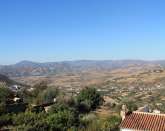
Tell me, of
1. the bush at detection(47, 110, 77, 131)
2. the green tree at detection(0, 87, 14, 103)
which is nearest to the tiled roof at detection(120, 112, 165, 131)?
the bush at detection(47, 110, 77, 131)

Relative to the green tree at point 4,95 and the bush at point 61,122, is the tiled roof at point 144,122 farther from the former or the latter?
the green tree at point 4,95

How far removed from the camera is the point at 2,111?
3888 cm

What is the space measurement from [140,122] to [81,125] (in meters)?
9.27

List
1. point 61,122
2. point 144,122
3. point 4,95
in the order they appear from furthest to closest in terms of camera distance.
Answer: point 4,95 → point 61,122 → point 144,122

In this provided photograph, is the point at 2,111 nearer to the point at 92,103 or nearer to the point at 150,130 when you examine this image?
the point at 92,103

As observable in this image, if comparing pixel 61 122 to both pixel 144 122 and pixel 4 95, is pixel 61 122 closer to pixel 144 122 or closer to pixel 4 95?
pixel 144 122

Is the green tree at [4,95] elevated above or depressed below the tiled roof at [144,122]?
below

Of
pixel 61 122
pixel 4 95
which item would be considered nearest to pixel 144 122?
pixel 61 122

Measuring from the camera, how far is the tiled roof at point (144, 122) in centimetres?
2306

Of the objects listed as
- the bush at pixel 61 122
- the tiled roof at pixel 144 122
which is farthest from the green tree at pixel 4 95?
the tiled roof at pixel 144 122

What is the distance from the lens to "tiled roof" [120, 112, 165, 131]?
23.1 m

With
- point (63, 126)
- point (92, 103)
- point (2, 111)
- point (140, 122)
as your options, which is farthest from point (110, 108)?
point (140, 122)

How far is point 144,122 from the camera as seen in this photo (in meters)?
23.7

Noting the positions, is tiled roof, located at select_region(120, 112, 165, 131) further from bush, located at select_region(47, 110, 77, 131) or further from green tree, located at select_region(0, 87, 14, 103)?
green tree, located at select_region(0, 87, 14, 103)
